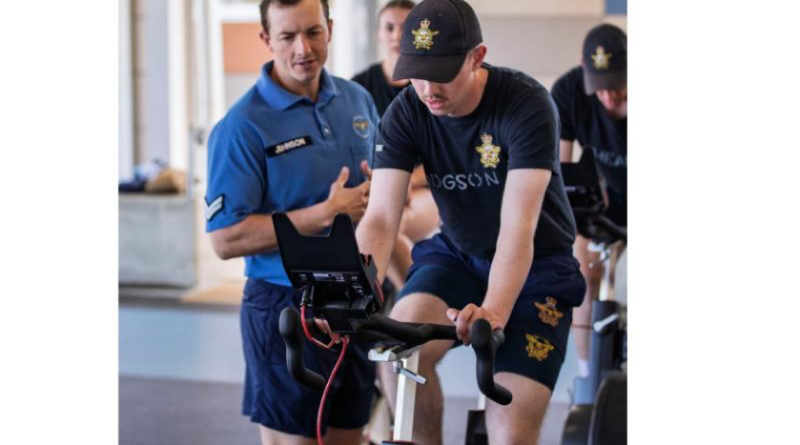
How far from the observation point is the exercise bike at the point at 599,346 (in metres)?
3.06

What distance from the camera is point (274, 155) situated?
279 cm

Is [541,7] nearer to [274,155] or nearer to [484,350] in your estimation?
[274,155]

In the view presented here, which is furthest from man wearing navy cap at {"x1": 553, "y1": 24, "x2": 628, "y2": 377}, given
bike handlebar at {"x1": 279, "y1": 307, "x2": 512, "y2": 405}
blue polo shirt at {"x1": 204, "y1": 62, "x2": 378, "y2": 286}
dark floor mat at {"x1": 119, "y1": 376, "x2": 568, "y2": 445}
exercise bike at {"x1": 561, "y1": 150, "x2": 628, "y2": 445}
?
bike handlebar at {"x1": 279, "y1": 307, "x2": 512, "y2": 405}

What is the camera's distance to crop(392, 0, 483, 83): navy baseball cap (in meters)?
2.20

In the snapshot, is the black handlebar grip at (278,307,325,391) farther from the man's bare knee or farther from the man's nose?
the man's nose

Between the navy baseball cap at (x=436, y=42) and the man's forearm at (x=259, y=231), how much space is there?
621 mm

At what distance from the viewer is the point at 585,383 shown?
371 centimetres

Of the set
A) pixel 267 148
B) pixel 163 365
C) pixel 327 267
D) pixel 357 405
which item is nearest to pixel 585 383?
pixel 357 405

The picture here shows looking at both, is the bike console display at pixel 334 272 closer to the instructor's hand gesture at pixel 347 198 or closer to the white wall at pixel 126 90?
the instructor's hand gesture at pixel 347 198

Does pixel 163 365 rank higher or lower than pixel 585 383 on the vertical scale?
lower

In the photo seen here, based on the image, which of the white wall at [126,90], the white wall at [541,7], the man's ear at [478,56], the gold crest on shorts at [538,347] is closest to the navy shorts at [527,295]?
the gold crest on shorts at [538,347]
